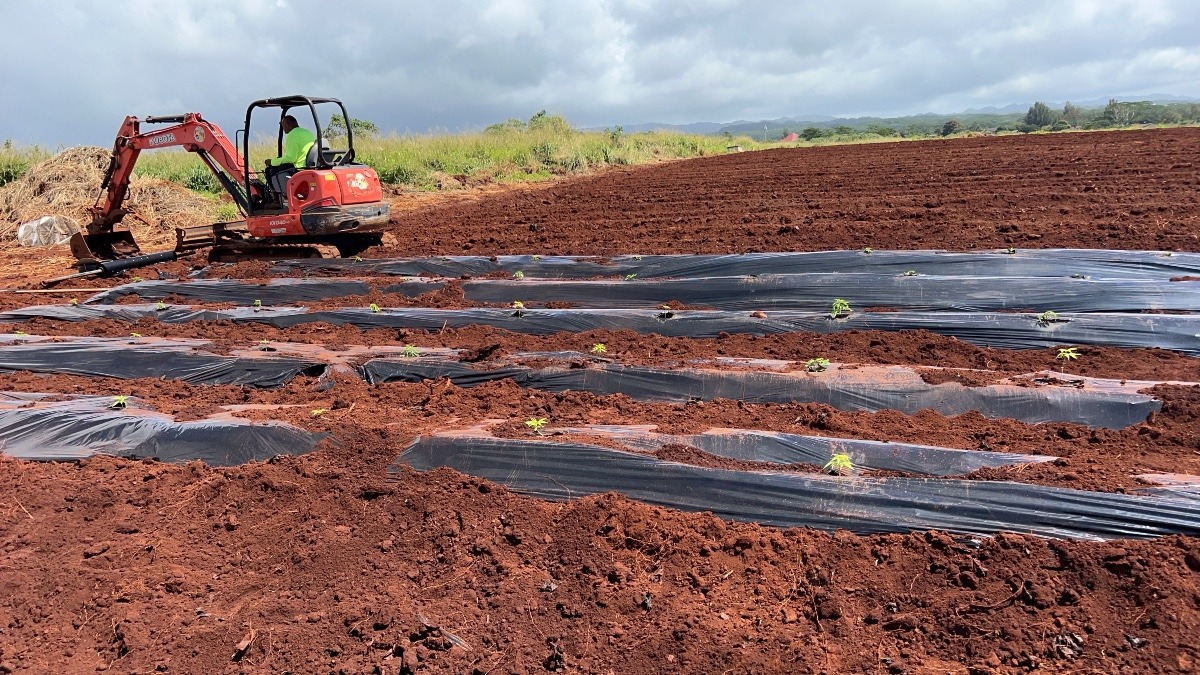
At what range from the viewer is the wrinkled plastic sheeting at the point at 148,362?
5.13 m

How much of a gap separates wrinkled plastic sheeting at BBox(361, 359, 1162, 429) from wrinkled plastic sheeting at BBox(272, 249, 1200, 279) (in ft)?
8.99

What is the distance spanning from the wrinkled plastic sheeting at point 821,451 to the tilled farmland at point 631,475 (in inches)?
0.8

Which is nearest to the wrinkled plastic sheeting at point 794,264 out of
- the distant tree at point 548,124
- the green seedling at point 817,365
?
the green seedling at point 817,365

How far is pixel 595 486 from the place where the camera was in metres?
3.33

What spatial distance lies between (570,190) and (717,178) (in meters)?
3.77

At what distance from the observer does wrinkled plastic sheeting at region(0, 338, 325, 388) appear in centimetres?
513

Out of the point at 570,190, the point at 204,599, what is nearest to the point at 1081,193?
the point at 570,190

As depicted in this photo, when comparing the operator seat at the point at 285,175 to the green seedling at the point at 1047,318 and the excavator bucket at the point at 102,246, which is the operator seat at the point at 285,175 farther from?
the green seedling at the point at 1047,318

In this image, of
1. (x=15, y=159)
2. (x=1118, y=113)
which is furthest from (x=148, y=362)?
(x=1118, y=113)

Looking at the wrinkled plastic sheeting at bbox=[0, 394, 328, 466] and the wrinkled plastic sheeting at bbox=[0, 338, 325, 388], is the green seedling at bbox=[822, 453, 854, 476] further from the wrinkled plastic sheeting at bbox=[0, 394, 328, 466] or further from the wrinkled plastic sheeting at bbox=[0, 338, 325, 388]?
the wrinkled plastic sheeting at bbox=[0, 338, 325, 388]

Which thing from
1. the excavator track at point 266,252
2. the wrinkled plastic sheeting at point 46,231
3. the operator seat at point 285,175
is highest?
the operator seat at point 285,175

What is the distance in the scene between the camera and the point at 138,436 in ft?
13.4

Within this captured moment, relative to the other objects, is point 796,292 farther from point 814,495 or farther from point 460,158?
point 460,158

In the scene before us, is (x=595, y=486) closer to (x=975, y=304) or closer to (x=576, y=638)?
(x=576, y=638)
